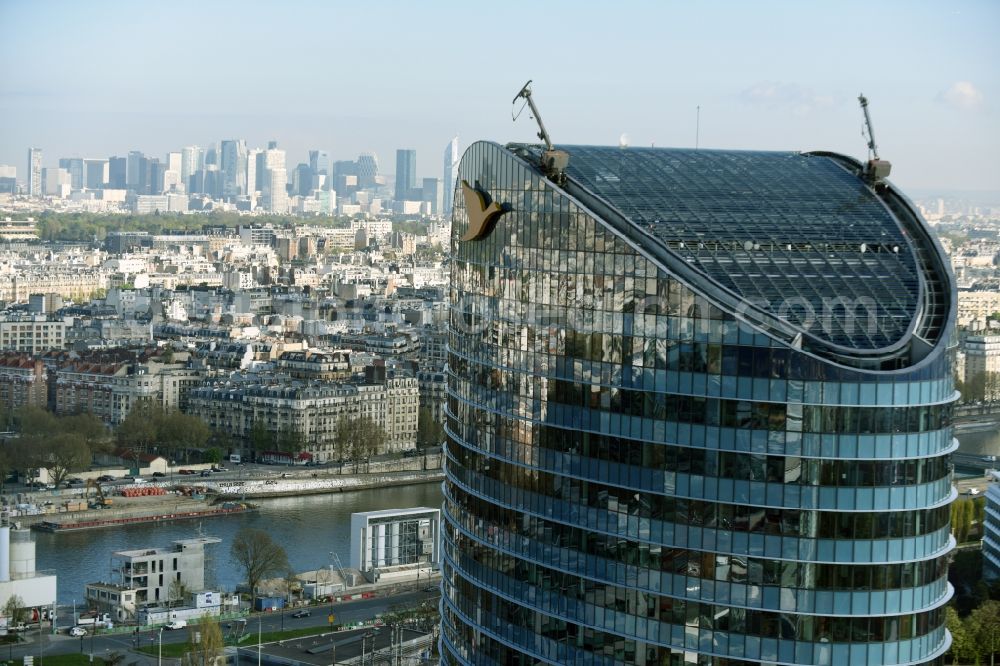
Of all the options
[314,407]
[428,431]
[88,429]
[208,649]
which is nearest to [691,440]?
[208,649]

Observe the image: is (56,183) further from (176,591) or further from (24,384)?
(176,591)

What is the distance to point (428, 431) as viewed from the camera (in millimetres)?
56406

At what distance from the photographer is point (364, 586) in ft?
115

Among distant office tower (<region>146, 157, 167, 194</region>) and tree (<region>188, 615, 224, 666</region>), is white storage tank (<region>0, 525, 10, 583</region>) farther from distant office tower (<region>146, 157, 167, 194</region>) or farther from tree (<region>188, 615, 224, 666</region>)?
distant office tower (<region>146, 157, 167, 194</region>)

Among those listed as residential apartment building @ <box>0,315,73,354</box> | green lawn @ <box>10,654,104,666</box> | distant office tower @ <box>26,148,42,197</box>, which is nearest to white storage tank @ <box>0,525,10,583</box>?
green lawn @ <box>10,654,104,666</box>

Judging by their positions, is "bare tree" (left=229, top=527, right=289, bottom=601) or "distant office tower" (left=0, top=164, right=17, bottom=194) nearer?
Answer: "bare tree" (left=229, top=527, right=289, bottom=601)

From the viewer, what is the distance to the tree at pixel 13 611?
29922 millimetres

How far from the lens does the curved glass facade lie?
14930 millimetres

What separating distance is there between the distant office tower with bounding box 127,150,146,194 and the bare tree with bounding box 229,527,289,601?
163936mm

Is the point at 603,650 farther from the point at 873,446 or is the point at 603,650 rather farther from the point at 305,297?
the point at 305,297

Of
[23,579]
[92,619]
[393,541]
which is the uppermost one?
[23,579]

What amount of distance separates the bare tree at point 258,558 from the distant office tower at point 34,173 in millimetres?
134116

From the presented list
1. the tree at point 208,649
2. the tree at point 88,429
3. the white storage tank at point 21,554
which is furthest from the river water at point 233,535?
the tree at point 208,649

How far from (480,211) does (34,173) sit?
519 feet
